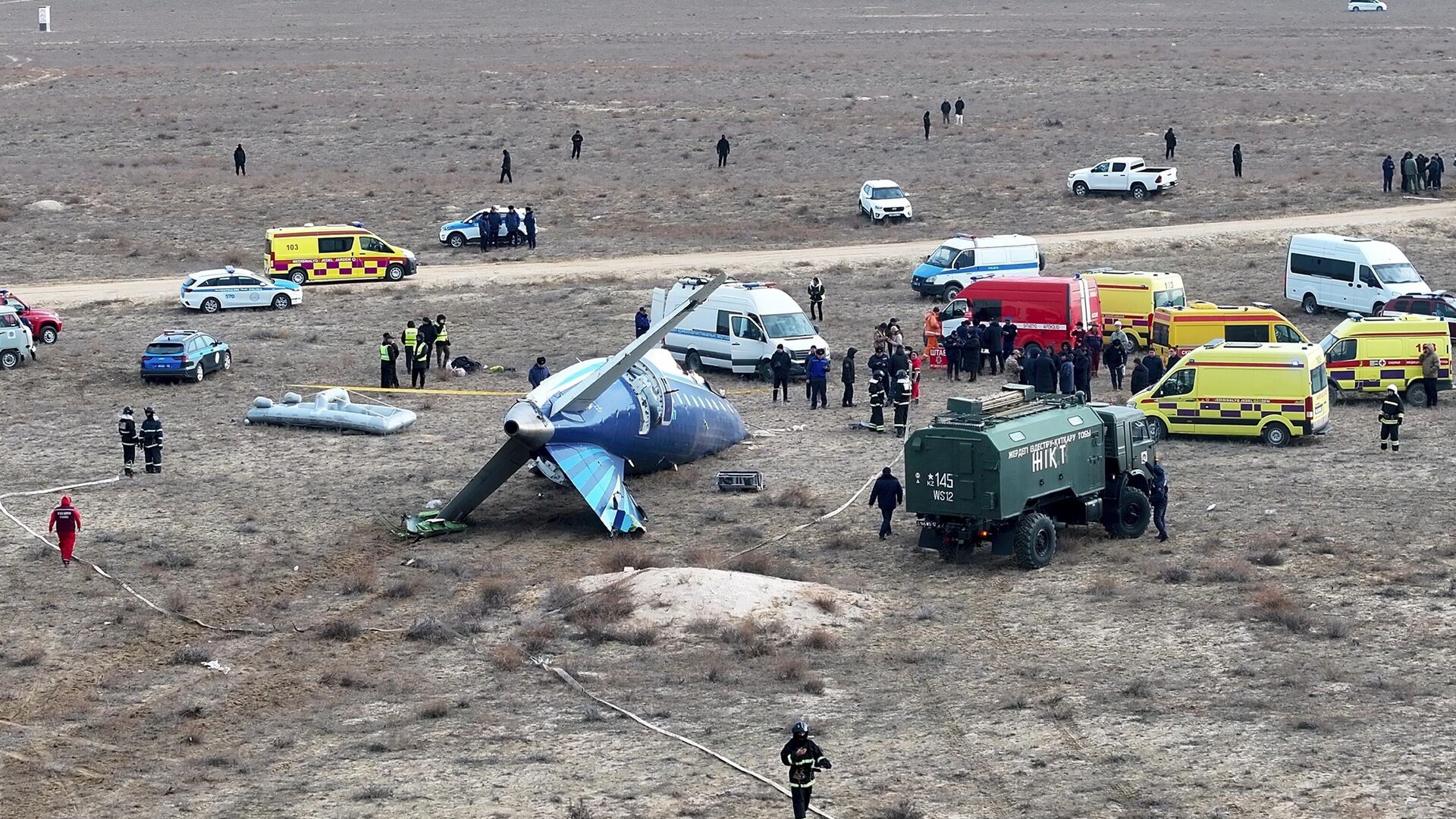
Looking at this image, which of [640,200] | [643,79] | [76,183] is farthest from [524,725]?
[643,79]

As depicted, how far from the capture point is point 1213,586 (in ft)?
86.4

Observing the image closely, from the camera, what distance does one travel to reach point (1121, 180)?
66.8 meters

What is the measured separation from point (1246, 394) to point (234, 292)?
29150mm

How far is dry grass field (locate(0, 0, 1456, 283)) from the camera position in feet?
214

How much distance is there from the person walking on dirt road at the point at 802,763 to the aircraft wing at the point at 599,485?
12071mm

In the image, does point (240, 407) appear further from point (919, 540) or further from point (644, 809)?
point (644, 809)

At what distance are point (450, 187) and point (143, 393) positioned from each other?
98.9 feet

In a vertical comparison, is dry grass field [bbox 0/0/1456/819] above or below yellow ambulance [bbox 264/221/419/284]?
below

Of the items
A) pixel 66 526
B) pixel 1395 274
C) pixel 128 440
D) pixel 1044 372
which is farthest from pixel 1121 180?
pixel 66 526

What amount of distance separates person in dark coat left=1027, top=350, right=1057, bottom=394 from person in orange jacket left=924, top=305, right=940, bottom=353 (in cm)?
506

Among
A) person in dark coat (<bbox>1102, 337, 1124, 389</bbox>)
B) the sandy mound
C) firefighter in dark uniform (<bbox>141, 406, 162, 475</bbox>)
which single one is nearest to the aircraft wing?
the sandy mound

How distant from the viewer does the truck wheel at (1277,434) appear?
116 ft

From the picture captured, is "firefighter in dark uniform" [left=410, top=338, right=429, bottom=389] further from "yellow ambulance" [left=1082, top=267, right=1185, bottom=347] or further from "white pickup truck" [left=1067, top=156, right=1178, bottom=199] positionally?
"white pickup truck" [left=1067, top=156, right=1178, bottom=199]

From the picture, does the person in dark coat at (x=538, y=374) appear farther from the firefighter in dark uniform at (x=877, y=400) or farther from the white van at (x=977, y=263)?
the white van at (x=977, y=263)
